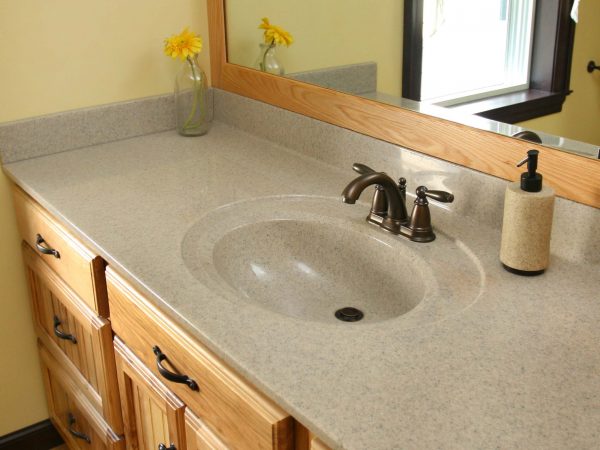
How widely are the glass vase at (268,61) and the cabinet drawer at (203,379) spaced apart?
0.78m

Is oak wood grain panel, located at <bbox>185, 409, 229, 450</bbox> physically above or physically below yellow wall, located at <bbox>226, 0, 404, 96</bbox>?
below

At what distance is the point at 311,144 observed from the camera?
188cm

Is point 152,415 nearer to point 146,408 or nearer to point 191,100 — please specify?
point 146,408

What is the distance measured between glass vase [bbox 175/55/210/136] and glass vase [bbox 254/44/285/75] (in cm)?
17

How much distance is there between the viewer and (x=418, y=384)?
976 millimetres

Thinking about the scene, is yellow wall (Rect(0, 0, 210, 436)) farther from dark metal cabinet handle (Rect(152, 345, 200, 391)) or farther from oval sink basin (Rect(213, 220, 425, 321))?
dark metal cabinet handle (Rect(152, 345, 200, 391))

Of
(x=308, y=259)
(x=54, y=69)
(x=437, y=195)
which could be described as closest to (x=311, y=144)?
(x=308, y=259)

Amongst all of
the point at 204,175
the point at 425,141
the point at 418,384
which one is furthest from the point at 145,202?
the point at 418,384

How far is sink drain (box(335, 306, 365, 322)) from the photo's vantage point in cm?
141

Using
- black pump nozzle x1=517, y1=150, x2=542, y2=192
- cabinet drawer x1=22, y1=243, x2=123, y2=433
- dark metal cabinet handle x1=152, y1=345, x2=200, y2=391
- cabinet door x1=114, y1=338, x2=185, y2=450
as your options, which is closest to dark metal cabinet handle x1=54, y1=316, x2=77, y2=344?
cabinet drawer x1=22, y1=243, x2=123, y2=433

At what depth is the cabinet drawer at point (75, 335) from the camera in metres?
1.60

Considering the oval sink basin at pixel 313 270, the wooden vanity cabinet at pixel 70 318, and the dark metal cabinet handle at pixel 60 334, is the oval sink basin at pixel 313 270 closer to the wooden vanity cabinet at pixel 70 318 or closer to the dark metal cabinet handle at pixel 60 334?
the wooden vanity cabinet at pixel 70 318

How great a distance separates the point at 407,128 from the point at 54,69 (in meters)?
0.92

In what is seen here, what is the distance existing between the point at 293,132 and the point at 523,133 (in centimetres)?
71
